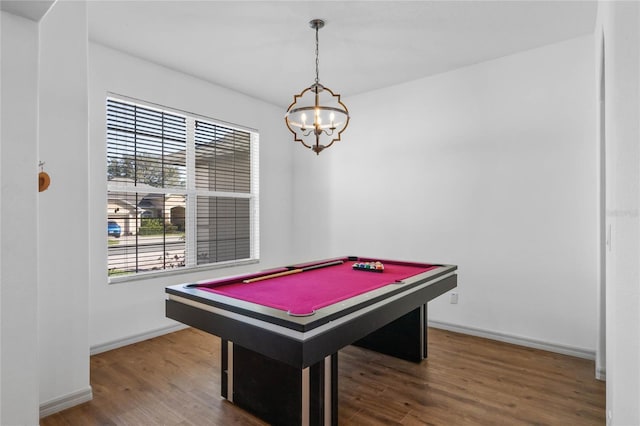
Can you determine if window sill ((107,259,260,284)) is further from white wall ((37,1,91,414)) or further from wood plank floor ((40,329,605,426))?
white wall ((37,1,91,414))

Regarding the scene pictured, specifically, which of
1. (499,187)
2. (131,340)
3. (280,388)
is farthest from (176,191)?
(499,187)

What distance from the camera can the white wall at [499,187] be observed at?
3.25 metres

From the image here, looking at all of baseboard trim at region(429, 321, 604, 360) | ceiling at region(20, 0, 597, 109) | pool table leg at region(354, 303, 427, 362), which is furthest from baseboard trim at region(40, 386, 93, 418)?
baseboard trim at region(429, 321, 604, 360)

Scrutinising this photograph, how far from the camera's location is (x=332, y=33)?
10.4 ft

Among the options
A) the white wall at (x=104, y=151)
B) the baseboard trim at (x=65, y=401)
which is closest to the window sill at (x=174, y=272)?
the white wall at (x=104, y=151)

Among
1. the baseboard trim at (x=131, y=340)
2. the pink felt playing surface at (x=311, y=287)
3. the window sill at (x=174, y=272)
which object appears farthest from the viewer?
the window sill at (x=174, y=272)

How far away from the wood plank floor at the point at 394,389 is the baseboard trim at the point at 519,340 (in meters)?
0.08

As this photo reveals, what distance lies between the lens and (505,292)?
3.61 m

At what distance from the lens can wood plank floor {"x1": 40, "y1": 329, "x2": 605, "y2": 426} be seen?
2.24m
